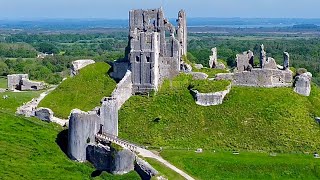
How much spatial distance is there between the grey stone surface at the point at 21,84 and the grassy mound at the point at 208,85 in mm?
31922

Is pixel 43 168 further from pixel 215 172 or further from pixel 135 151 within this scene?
pixel 215 172

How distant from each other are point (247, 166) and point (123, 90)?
651 inches

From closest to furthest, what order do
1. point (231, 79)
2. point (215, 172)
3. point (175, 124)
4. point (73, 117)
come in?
point (215, 172)
point (73, 117)
point (175, 124)
point (231, 79)

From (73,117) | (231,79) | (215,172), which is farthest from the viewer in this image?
(231,79)

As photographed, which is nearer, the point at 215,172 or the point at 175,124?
the point at 215,172

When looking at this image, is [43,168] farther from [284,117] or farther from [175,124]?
[284,117]

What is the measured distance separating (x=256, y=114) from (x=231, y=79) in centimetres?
598

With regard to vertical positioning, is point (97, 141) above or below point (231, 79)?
below

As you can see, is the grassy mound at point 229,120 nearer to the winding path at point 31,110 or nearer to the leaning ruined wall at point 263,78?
the leaning ruined wall at point 263,78

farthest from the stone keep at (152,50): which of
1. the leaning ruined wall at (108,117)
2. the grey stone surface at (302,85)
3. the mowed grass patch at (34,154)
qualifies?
the grey stone surface at (302,85)

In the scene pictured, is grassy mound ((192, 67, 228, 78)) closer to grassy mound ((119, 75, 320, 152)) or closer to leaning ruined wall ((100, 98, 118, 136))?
grassy mound ((119, 75, 320, 152))

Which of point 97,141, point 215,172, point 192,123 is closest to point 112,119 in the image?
point 97,141

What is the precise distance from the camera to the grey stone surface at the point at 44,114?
61.7 metres

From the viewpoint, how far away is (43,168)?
2074 inches
